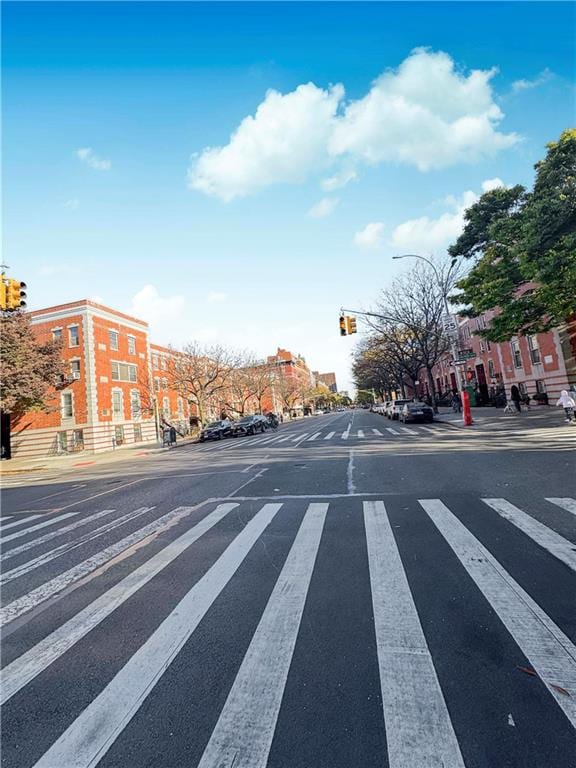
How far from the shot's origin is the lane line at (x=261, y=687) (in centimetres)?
223

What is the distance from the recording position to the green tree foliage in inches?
576

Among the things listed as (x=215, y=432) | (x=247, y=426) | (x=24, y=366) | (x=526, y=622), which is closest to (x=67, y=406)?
(x=24, y=366)

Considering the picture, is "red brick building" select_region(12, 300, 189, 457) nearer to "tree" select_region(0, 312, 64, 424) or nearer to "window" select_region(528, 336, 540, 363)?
"tree" select_region(0, 312, 64, 424)

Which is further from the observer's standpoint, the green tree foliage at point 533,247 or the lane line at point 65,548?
the green tree foliage at point 533,247

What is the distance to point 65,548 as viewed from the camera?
6383 millimetres

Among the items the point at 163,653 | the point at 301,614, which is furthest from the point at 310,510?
the point at 163,653

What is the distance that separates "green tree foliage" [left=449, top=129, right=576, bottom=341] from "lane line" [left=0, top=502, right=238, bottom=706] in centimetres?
1590

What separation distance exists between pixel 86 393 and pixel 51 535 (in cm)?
3231

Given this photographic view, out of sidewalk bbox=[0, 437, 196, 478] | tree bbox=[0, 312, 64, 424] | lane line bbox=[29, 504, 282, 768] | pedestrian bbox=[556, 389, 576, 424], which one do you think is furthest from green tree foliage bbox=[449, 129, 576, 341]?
tree bbox=[0, 312, 64, 424]

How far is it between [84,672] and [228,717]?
1357 millimetres

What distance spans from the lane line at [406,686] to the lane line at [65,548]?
471cm

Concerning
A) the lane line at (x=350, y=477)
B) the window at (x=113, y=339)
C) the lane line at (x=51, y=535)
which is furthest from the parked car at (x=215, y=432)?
the lane line at (x=51, y=535)

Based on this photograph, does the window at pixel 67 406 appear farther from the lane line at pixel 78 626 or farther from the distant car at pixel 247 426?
the lane line at pixel 78 626

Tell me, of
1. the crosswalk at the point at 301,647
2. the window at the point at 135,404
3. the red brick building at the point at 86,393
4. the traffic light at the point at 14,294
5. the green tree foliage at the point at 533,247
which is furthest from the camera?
the window at the point at 135,404
